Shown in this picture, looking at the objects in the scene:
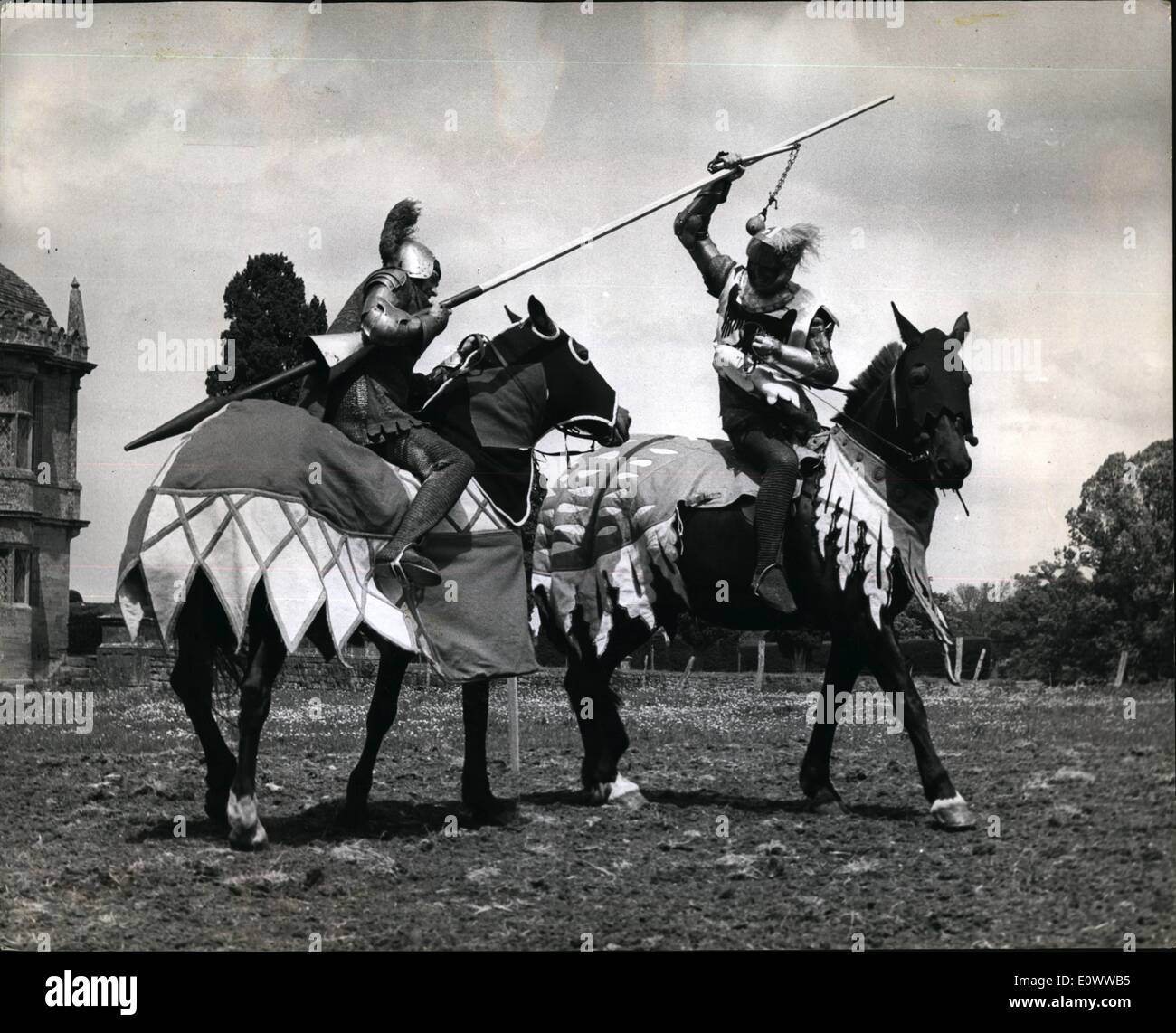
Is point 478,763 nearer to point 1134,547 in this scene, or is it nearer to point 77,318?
point 77,318

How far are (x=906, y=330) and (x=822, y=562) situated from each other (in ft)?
4.25

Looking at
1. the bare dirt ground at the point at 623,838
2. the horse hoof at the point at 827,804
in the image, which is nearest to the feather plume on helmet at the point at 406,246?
the bare dirt ground at the point at 623,838

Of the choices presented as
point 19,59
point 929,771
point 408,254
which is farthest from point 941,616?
point 19,59

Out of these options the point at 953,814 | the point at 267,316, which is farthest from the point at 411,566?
the point at 953,814

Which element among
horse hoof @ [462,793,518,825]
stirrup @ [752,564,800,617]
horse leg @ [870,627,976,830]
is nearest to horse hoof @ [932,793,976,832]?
horse leg @ [870,627,976,830]

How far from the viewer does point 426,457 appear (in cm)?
889

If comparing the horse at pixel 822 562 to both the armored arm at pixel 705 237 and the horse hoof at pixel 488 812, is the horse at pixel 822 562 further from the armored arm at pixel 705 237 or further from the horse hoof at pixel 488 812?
the armored arm at pixel 705 237

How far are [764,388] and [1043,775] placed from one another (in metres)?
2.63

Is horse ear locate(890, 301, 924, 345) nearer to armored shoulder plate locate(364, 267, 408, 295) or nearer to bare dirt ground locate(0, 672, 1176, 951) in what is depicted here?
bare dirt ground locate(0, 672, 1176, 951)

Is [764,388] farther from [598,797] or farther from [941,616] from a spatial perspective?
[598,797]

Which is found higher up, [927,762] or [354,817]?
[927,762]

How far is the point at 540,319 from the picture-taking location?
30.3 ft

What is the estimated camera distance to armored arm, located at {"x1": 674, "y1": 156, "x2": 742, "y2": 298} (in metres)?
9.49
